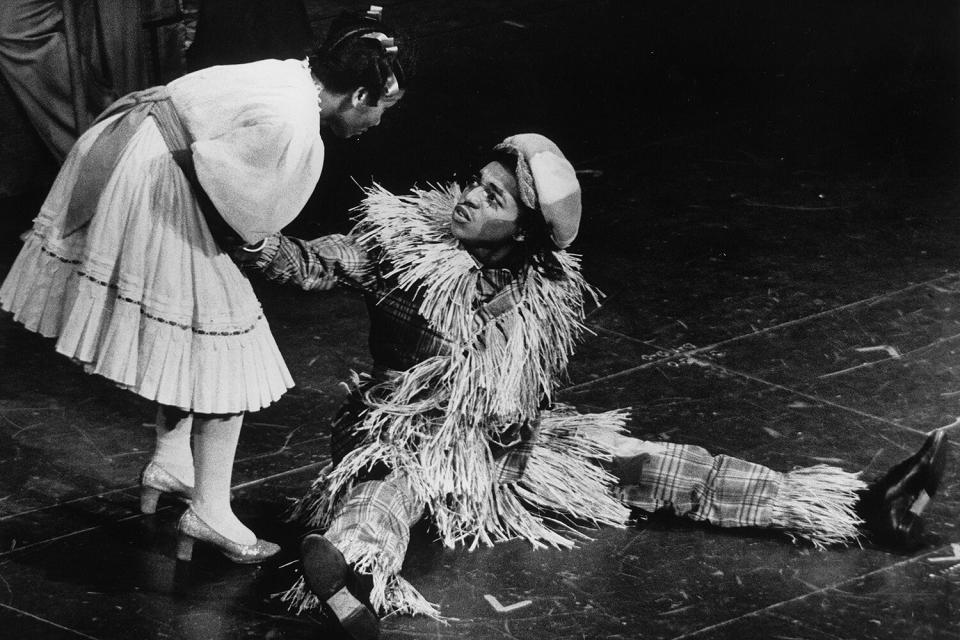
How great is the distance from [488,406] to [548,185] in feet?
1.65

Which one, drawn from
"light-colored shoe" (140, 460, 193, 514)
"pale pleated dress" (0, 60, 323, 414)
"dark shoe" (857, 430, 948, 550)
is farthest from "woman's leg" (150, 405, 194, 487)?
"dark shoe" (857, 430, 948, 550)

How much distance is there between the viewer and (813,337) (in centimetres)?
443

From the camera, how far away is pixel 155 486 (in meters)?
3.42

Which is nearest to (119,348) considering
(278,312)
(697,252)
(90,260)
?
(90,260)

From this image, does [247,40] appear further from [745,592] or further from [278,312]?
[745,592]

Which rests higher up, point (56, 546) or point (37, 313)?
point (37, 313)

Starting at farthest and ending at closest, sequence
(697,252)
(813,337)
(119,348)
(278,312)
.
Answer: (697,252)
(278,312)
(813,337)
(119,348)

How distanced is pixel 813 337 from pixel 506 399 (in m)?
1.54

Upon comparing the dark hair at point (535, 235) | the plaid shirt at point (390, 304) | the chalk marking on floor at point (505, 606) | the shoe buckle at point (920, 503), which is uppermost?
the dark hair at point (535, 235)

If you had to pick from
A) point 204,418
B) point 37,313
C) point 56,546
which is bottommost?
point 56,546

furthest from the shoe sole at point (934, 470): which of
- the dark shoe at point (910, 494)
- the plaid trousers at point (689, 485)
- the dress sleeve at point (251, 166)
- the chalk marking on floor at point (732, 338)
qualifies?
the dress sleeve at point (251, 166)

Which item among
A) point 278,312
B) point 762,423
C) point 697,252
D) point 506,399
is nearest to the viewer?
point 506,399

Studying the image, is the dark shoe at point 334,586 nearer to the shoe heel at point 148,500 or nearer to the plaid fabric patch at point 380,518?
the plaid fabric patch at point 380,518

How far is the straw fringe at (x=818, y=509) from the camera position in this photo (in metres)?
3.33
